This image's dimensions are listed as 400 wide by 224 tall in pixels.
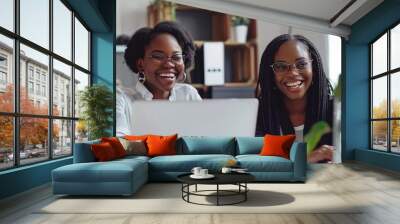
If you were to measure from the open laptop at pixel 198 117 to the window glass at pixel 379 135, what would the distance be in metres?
2.64

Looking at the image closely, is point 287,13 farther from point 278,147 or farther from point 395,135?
point 278,147

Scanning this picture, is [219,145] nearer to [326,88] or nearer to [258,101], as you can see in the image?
[258,101]

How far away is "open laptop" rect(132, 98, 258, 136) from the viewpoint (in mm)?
8664

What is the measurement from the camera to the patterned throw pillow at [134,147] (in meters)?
6.59

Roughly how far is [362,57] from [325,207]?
19.1 feet

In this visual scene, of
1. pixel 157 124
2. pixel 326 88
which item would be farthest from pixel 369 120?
pixel 157 124

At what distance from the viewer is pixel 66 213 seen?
Answer: 4.06 meters

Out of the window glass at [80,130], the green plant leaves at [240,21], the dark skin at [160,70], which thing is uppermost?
the green plant leaves at [240,21]

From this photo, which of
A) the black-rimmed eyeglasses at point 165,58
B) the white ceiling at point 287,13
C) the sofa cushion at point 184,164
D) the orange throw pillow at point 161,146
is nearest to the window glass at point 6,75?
the sofa cushion at point 184,164

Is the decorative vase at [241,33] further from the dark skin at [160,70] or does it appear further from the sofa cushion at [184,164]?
the sofa cushion at [184,164]

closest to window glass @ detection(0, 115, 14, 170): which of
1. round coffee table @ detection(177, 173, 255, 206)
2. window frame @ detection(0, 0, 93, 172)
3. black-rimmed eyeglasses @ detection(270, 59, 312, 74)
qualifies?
window frame @ detection(0, 0, 93, 172)

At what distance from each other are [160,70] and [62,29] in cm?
236

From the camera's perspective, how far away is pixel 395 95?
7871 mm

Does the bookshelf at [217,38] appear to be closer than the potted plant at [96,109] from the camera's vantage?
No
